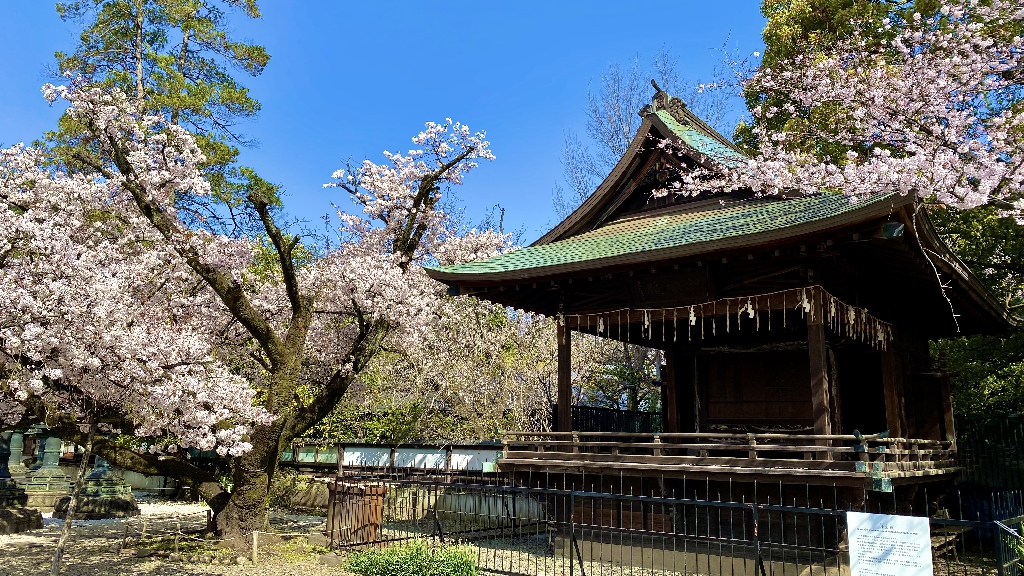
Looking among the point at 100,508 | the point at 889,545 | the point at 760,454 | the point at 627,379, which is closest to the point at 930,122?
the point at 760,454

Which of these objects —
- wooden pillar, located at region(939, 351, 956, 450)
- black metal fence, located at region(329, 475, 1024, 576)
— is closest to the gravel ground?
black metal fence, located at region(329, 475, 1024, 576)

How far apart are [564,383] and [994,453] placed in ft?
34.5

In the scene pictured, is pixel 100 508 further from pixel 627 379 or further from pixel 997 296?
pixel 997 296

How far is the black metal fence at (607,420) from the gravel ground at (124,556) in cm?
667

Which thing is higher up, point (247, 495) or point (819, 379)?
point (819, 379)

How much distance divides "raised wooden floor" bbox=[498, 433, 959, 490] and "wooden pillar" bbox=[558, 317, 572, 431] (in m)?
0.34

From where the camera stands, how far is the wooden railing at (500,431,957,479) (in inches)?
395

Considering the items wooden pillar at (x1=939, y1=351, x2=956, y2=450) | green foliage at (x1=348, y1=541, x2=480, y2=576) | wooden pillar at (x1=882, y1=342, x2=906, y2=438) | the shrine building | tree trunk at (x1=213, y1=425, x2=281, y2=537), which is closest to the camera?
green foliage at (x1=348, y1=541, x2=480, y2=576)

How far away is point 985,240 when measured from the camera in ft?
54.5

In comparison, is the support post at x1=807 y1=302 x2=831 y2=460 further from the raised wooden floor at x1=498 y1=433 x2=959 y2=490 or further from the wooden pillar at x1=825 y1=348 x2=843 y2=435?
the wooden pillar at x1=825 y1=348 x2=843 y2=435

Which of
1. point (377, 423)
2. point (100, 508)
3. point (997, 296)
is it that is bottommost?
point (100, 508)

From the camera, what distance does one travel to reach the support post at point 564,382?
1344 centimetres

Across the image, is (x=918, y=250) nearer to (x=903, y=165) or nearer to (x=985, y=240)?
(x=903, y=165)

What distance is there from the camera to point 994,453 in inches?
635
